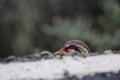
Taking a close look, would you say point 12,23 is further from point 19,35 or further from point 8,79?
point 8,79

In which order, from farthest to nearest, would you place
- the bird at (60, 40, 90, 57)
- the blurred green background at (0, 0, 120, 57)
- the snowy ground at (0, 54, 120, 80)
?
the blurred green background at (0, 0, 120, 57) < the bird at (60, 40, 90, 57) < the snowy ground at (0, 54, 120, 80)

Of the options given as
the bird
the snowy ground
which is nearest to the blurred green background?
the bird

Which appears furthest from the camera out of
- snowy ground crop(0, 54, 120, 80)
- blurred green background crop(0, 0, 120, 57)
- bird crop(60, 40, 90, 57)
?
blurred green background crop(0, 0, 120, 57)

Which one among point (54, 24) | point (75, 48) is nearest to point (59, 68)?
point (75, 48)

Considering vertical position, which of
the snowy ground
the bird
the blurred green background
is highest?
the blurred green background

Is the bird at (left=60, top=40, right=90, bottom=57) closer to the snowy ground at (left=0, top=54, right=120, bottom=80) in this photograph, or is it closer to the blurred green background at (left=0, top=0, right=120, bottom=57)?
the snowy ground at (left=0, top=54, right=120, bottom=80)
